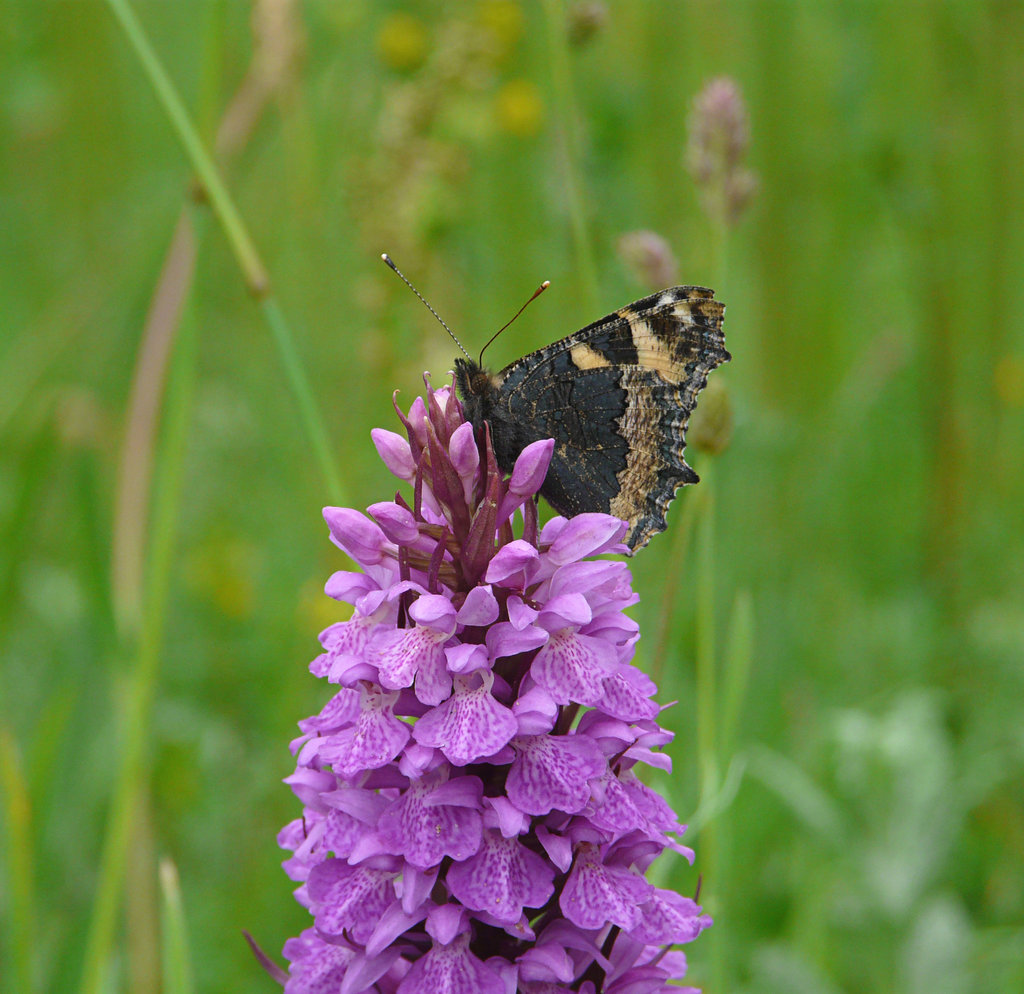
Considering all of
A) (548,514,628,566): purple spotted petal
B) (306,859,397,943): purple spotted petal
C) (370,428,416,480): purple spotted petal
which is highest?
(370,428,416,480): purple spotted petal

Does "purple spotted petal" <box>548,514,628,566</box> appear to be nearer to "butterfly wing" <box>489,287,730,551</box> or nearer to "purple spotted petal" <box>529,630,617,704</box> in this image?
"purple spotted petal" <box>529,630,617,704</box>

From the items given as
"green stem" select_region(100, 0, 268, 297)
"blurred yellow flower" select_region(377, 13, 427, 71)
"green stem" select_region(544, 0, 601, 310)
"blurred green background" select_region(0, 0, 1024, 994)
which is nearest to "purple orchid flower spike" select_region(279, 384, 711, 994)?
"blurred green background" select_region(0, 0, 1024, 994)

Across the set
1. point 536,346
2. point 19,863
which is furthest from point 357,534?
point 536,346

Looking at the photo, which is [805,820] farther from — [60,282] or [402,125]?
[60,282]

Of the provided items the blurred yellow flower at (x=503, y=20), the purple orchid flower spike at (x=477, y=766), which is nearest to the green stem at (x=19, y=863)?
the purple orchid flower spike at (x=477, y=766)

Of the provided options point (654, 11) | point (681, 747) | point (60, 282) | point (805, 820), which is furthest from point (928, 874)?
point (60, 282)

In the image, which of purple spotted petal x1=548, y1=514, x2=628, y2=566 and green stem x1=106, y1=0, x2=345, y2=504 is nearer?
purple spotted petal x1=548, y1=514, x2=628, y2=566
